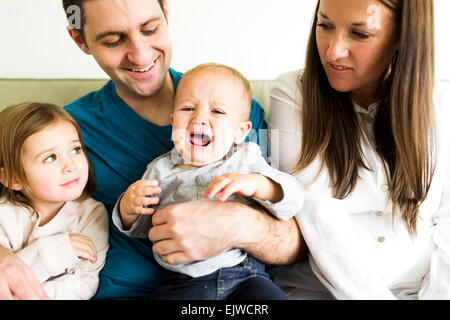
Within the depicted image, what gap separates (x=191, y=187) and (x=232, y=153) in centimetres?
16

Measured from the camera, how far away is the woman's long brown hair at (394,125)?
49.8 inches

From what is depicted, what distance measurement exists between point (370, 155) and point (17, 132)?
104cm

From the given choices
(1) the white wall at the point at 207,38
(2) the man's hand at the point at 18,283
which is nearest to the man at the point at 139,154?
(2) the man's hand at the point at 18,283

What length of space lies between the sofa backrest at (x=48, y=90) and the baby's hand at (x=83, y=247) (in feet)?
1.98

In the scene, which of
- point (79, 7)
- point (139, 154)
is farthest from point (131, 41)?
point (139, 154)

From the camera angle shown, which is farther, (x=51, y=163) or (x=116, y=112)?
(x=116, y=112)

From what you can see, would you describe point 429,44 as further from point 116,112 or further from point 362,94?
point 116,112

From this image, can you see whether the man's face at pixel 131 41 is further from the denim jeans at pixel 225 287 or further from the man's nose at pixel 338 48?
the denim jeans at pixel 225 287

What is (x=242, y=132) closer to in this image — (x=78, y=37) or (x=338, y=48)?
(x=338, y=48)

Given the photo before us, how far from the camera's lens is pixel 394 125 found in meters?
1.31

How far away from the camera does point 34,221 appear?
4.16 ft

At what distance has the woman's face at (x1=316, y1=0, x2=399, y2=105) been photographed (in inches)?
46.9
